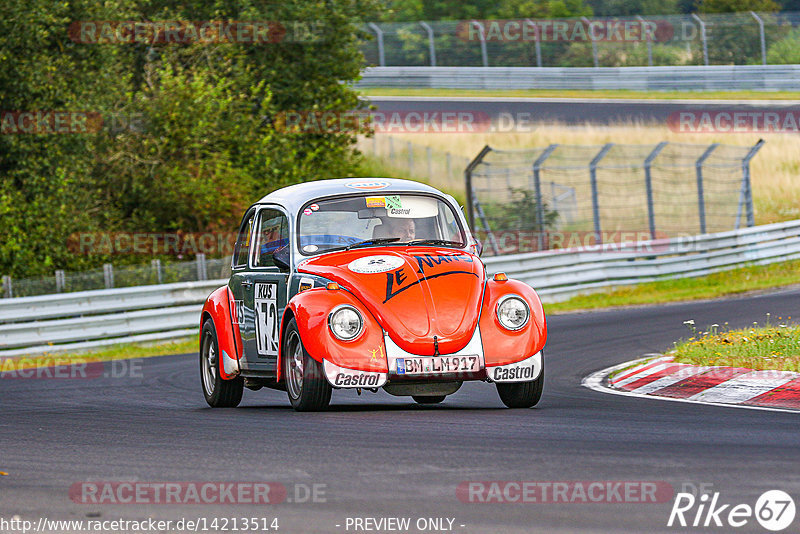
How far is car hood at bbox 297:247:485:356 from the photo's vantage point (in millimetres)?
8320

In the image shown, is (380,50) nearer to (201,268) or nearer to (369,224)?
(201,268)

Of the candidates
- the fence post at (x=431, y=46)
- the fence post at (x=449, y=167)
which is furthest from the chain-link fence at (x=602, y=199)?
the fence post at (x=431, y=46)

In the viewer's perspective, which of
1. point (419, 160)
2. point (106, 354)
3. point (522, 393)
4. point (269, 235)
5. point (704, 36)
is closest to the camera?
point (522, 393)

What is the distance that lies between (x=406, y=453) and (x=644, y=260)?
18469mm

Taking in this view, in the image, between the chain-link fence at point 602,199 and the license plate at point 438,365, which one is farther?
the chain-link fence at point 602,199

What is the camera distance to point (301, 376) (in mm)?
8688

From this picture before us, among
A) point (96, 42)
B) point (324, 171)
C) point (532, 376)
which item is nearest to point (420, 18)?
point (324, 171)

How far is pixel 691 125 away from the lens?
126 ft

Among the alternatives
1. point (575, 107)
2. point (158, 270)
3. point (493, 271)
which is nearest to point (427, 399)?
point (158, 270)

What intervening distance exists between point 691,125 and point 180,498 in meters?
34.9

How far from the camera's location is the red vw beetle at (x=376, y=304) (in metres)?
8.30

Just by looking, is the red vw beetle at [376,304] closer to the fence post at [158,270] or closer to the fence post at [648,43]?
the fence post at [158,270]

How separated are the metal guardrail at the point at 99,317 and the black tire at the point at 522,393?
11.0 m

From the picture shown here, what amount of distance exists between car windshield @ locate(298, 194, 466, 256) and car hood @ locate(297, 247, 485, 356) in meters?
0.48
